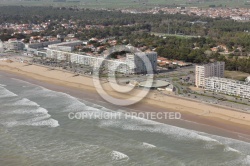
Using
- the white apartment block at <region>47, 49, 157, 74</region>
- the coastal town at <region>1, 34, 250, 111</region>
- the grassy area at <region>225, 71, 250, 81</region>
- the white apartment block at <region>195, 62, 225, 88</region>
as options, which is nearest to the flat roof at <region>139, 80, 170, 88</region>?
the coastal town at <region>1, 34, 250, 111</region>

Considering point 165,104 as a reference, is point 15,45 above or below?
above

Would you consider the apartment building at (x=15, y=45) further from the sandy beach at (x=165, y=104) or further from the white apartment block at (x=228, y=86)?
the white apartment block at (x=228, y=86)

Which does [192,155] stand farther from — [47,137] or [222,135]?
[47,137]

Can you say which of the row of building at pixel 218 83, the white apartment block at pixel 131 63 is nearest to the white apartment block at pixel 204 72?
the row of building at pixel 218 83

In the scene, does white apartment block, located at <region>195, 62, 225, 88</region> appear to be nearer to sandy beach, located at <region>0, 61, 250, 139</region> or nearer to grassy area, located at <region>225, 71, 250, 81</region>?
grassy area, located at <region>225, 71, 250, 81</region>

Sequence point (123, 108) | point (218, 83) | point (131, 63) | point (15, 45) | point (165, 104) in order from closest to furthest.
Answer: point (123, 108)
point (165, 104)
point (218, 83)
point (131, 63)
point (15, 45)

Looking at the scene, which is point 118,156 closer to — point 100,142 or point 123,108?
Answer: point 100,142

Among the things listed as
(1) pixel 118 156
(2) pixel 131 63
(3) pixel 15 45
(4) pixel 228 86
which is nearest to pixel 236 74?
(4) pixel 228 86
